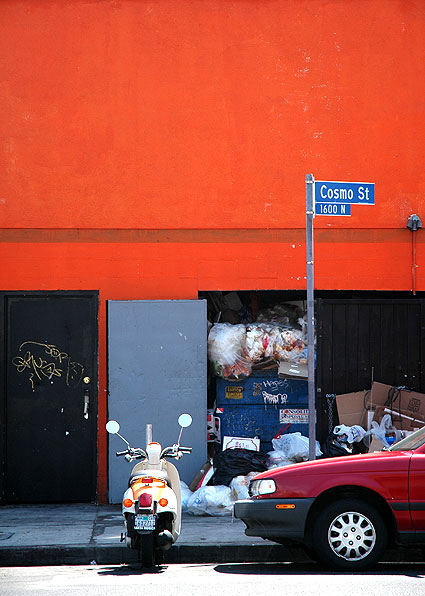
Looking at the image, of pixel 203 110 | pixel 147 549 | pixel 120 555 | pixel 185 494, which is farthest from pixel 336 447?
pixel 203 110

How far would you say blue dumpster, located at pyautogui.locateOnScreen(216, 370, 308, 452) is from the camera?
1237 cm

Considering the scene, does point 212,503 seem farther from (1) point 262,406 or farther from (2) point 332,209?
(2) point 332,209

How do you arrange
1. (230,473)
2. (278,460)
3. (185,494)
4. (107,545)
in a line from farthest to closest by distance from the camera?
(278,460) < (230,473) < (185,494) < (107,545)

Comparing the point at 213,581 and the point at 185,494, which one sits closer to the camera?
the point at 213,581

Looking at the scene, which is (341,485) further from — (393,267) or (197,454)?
(393,267)

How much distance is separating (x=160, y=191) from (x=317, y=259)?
216 centimetres

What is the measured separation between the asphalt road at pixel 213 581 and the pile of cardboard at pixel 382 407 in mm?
3059

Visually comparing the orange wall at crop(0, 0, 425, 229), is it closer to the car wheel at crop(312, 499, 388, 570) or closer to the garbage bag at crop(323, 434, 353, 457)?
the garbage bag at crop(323, 434, 353, 457)

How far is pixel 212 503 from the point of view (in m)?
11.3

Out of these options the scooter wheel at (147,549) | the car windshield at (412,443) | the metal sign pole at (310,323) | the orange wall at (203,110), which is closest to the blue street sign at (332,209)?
the metal sign pole at (310,323)

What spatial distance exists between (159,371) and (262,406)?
1.39m

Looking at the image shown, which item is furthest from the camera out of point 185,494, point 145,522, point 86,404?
point 86,404

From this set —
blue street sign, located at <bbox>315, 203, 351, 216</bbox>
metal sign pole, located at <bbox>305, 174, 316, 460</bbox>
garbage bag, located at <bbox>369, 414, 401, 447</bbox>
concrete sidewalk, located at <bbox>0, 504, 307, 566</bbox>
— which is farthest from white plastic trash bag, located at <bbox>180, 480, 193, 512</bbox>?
blue street sign, located at <bbox>315, 203, 351, 216</bbox>

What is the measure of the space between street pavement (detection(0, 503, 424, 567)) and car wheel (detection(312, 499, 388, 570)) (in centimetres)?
109
